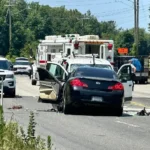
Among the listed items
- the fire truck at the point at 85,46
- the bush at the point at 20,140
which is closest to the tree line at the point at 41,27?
the fire truck at the point at 85,46

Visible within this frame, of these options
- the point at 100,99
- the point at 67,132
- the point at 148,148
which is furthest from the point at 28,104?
the point at 148,148

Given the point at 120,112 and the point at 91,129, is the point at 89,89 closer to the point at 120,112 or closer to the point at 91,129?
the point at 120,112

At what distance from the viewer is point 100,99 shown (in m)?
22.7

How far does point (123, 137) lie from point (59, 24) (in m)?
127

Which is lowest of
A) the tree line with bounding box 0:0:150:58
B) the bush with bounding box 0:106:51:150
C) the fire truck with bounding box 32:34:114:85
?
the bush with bounding box 0:106:51:150

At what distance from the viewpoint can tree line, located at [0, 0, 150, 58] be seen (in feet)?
358

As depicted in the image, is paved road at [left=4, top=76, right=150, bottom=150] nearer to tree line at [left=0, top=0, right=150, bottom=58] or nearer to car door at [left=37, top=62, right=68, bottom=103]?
car door at [left=37, top=62, right=68, bottom=103]

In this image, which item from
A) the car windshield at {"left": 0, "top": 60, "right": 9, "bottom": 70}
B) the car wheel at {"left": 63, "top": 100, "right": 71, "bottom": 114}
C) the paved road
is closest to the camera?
the paved road

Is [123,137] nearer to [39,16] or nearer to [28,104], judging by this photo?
[28,104]

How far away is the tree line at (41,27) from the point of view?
109125 millimetres

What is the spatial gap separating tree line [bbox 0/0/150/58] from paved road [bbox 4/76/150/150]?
189ft

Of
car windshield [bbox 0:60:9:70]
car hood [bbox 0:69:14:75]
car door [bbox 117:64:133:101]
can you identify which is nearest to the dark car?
car door [bbox 117:64:133:101]

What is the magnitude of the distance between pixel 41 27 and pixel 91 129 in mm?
104733

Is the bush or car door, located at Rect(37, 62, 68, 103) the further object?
car door, located at Rect(37, 62, 68, 103)
